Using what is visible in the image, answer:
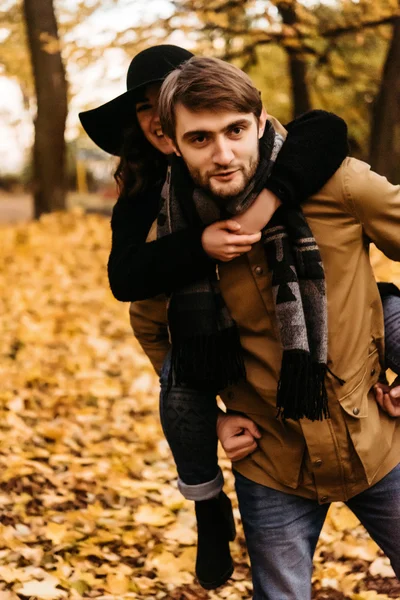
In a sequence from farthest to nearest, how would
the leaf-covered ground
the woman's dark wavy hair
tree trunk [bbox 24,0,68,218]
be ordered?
tree trunk [bbox 24,0,68,218], the leaf-covered ground, the woman's dark wavy hair

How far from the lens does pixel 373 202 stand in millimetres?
1979

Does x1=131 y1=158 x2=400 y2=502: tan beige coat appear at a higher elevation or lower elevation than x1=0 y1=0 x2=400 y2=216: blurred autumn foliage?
lower

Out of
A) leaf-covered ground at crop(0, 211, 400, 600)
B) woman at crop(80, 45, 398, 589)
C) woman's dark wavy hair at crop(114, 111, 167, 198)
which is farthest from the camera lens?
leaf-covered ground at crop(0, 211, 400, 600)

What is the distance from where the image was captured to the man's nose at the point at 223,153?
1.91 meters

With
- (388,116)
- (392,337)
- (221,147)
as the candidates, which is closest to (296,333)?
(392,337)

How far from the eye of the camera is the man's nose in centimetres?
191

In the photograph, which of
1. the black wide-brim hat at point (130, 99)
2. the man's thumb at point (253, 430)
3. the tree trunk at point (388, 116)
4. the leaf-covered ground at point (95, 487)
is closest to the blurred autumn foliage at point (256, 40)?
the tree trunk at point (388, 116)

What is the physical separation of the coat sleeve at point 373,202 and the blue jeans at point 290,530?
2.32ft

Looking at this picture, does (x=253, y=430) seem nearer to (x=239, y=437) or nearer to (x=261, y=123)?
(x=239, y=437)

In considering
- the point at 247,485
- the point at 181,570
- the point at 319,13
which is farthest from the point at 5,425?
the point at 319,13

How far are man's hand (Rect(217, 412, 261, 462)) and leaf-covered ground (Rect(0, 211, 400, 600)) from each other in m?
1.32

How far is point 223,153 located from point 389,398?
0.88 metres

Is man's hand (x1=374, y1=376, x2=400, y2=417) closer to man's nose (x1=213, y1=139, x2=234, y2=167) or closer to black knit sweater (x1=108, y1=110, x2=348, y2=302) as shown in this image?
black knit sweater (x1=108, y1=110, x2=348, y2=302)

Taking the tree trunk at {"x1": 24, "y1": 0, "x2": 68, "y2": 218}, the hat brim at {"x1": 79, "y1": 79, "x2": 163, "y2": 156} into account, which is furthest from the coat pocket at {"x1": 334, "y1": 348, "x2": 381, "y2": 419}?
the tree trunk at {"x1": 24, "y1": 0, "x2": 68, "y2": 218}
